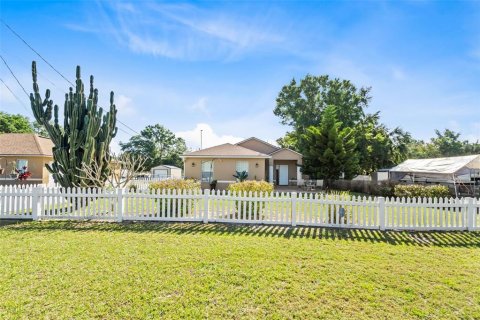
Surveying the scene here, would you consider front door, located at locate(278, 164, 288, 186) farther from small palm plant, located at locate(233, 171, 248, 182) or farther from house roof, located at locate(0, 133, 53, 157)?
house roof, located at locate(0, 133, 53, 157)

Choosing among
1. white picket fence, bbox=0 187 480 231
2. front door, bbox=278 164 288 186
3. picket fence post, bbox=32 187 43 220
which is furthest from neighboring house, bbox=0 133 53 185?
front door, bbox=278 164 288 186

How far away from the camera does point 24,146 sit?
68.7ft

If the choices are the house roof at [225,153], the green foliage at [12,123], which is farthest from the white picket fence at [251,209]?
the green foliage at [12,123]

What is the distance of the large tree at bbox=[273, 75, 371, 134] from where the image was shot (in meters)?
30.8

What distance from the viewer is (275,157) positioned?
69.4 feet

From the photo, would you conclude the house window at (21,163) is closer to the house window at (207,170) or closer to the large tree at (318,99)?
the house window at (207,170)

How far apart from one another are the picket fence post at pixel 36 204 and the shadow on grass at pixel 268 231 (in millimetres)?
311

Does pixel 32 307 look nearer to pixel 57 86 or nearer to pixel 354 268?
pixel 354 268

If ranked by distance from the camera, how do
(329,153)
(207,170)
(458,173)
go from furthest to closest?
(329,153), (207,170), (458,173)

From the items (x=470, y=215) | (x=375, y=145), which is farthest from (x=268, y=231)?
(x=375, y=145)

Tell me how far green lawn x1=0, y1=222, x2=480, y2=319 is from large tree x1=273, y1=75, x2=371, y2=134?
26585 millimetres

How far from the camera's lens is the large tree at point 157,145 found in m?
48.9

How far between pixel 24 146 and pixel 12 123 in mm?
19445

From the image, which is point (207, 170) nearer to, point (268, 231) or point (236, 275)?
point (268, 231)
